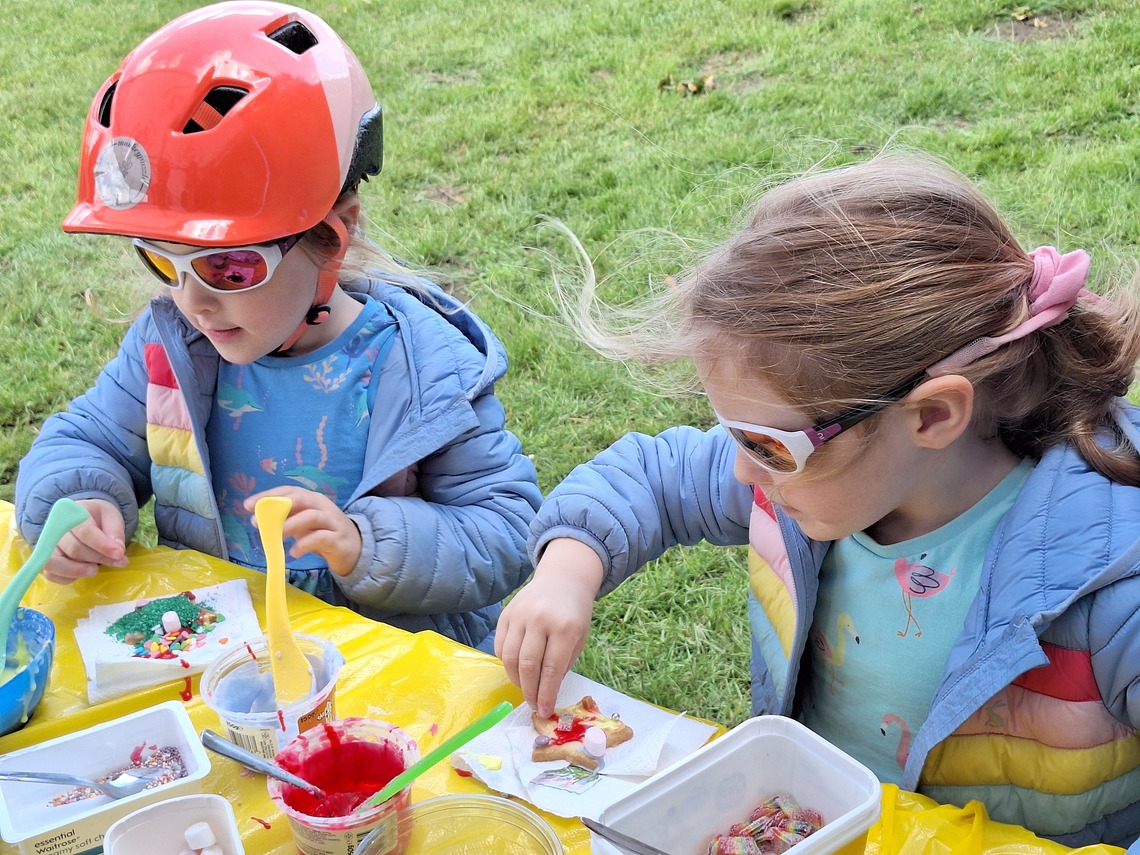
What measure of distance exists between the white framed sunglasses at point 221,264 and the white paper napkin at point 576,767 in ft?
2.49

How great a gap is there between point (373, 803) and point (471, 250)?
331 cm

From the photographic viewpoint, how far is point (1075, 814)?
4.17 ft

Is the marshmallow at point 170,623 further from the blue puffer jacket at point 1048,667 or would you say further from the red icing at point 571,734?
the blue puffer jacket at point 1048,667

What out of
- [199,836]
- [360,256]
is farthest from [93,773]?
[360,256]

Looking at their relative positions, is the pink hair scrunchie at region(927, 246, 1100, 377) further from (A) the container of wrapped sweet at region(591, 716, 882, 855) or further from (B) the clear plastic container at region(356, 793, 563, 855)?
(B) the clear plastic container at region(356, 793, 563, 855)

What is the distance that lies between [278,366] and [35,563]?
62cm

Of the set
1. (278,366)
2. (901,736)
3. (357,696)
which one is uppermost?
(278,366)

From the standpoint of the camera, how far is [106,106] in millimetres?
1574

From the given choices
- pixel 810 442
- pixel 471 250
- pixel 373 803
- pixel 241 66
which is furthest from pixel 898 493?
pixel 471 250

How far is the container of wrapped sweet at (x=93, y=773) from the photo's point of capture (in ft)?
3.61

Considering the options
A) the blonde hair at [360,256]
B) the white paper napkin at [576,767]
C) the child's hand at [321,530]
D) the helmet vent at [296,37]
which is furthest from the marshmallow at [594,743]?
the helmet vent at [296,37]

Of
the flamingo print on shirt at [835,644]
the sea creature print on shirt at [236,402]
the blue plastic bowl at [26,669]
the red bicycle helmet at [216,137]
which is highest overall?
the red bicycle helmet at [216,137]

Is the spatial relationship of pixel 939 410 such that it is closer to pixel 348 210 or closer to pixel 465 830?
pixel 465 830

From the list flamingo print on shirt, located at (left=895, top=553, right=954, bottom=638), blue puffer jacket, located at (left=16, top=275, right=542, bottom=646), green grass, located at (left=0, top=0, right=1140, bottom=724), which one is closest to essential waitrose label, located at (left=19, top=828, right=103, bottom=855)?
blue puffer jacket, located at (left=16, top=275, right=542, bottom=646)
